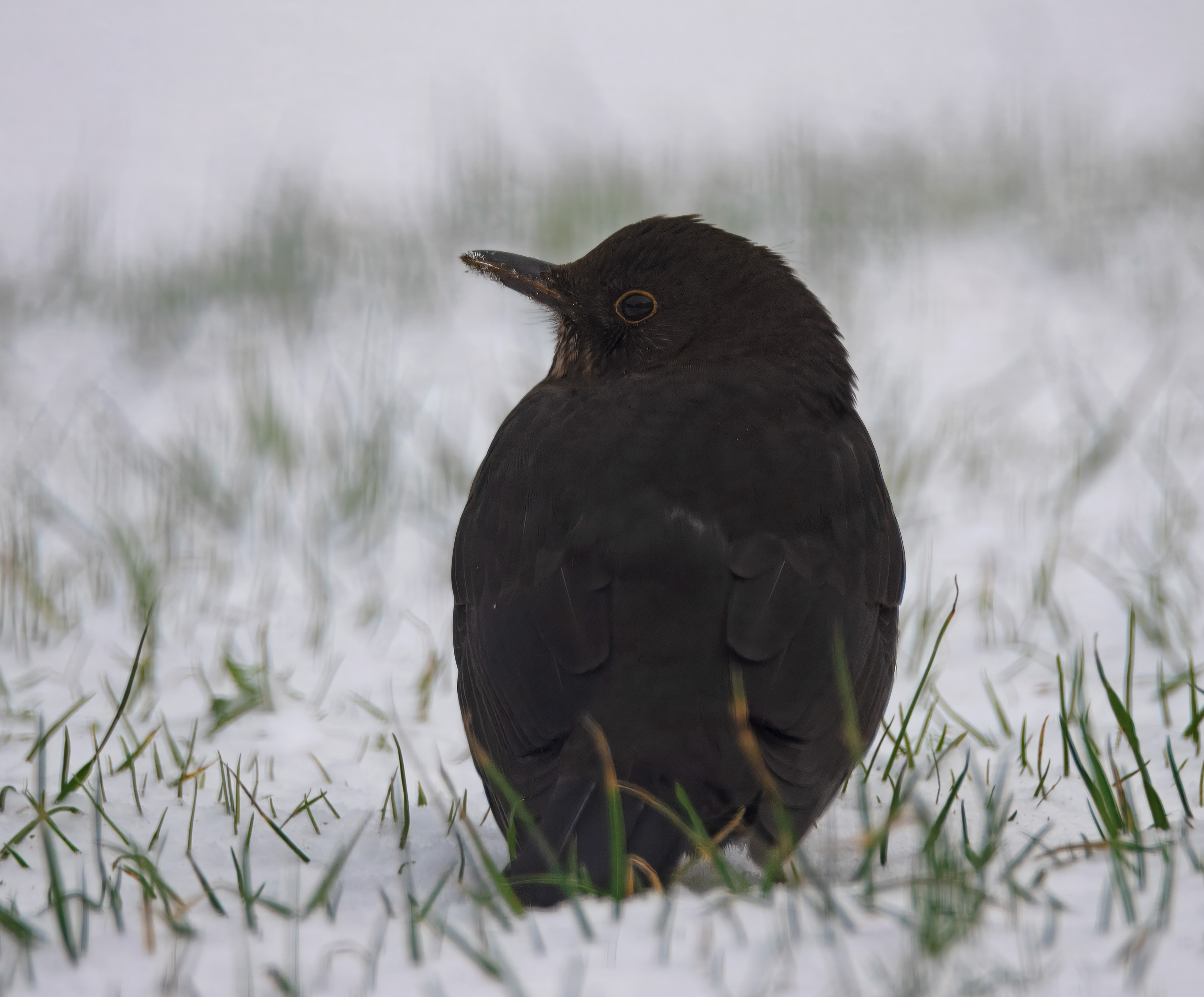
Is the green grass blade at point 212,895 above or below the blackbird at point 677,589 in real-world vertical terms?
below

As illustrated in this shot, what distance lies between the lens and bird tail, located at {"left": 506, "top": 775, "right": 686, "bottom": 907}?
1831mm

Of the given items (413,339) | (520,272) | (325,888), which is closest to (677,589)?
(325,888)

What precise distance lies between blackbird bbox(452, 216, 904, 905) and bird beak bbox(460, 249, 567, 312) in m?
0.27

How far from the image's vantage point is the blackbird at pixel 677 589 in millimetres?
2102

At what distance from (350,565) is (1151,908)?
337 cm

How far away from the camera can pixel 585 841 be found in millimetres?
1969

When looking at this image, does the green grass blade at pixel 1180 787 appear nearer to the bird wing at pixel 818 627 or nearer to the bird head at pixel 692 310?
the bird wing at pixel 818 627

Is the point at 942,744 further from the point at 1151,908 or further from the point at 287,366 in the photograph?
the point at 287,366

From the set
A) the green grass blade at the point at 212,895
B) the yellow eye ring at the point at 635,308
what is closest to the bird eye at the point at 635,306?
the yellow eye ring at the point at 635,308

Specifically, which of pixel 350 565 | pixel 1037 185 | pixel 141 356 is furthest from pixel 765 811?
pixel 1037 185

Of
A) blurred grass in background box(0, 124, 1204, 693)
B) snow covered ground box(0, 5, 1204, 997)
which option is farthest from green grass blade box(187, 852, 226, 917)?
blurred grass in background box(0, 124, 1204, 693)

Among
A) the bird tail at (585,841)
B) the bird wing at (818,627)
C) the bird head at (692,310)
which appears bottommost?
the bird tail at (585,841)

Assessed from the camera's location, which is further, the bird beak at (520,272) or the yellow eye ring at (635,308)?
the bird beak at (520,272)

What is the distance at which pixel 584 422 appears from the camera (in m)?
2.55
